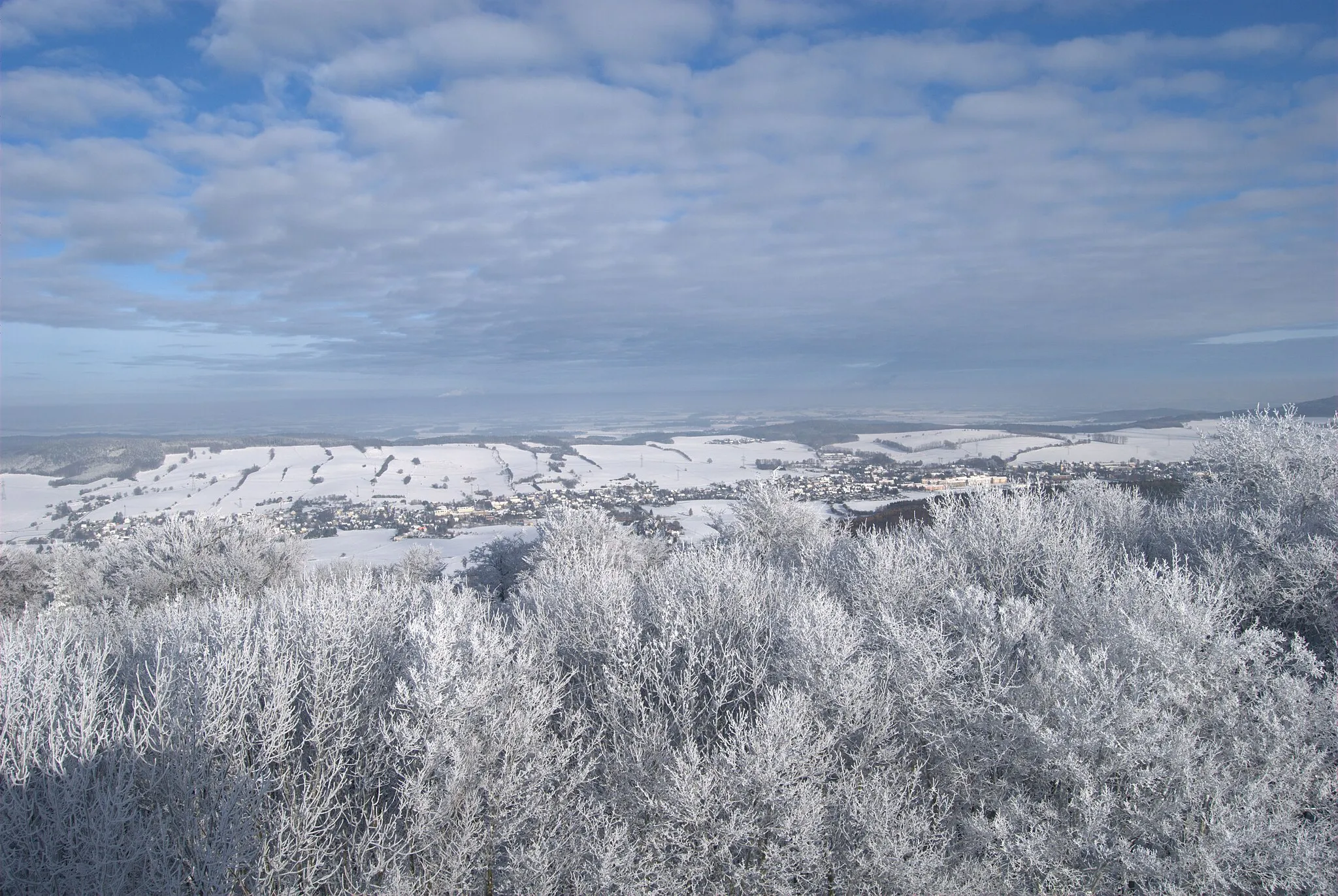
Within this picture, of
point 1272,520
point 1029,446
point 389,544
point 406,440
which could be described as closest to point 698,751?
point 1272,520

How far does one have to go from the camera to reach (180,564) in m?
22.2

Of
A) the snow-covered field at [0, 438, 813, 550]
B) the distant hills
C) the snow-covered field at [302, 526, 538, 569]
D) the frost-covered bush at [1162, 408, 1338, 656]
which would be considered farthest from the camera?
the distant hills

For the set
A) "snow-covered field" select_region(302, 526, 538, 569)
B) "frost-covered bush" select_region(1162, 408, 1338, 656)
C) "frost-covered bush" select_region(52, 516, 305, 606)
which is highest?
"frost-covered bush" select_region(1162, 408, 1338, 656)

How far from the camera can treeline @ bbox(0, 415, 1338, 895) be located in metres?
7.57

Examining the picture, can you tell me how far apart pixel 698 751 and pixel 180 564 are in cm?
2100

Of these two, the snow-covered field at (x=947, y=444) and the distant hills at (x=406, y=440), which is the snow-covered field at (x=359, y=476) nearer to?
the distant hills at (x=406, y=440)

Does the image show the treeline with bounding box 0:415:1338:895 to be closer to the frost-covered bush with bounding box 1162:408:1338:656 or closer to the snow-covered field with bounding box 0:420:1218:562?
the frost-covered bush with bounding box 1162:408:1338:656

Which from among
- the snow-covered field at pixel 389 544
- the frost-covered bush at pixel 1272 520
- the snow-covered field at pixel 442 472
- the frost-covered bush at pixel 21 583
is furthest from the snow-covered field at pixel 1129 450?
the frost-covered bush at pixel 21 583

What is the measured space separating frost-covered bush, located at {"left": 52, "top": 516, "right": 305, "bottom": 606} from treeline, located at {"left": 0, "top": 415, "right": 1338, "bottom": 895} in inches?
346

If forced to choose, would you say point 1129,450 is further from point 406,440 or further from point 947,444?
point 406,440

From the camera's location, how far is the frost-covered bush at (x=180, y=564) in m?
22.2

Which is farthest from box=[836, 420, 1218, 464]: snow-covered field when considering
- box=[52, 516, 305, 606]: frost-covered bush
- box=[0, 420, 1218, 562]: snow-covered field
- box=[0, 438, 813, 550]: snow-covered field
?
box=[52, 516, 305, 606]: frost-covered bush

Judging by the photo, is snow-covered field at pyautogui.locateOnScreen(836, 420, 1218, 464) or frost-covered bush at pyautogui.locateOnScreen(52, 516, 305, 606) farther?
snow-covered field at pyautogui.locateOnScreen(836, 420, 1218, 464)

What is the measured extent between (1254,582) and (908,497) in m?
26.8
